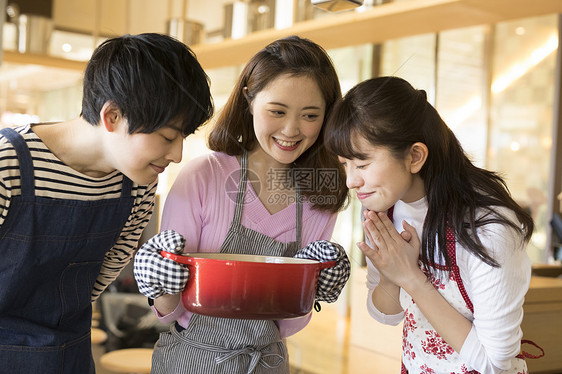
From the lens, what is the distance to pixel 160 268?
0.77 metres

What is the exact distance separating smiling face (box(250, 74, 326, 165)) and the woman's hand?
0.51 feet

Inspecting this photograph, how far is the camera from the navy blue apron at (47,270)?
817 millimetres

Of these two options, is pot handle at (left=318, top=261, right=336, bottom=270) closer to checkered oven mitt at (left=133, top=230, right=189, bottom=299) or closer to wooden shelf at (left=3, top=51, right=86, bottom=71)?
checkered oven mitt at (left=133, top=230, right=189, bottom=299)

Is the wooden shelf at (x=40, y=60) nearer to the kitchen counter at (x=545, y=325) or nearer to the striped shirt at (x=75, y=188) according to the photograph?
the striped shirt at (x=75, y=188)

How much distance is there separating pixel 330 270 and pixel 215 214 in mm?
212

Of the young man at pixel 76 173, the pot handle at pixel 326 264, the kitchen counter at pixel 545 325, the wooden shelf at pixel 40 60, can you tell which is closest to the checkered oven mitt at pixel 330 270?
the pot handle at pixel 326 264

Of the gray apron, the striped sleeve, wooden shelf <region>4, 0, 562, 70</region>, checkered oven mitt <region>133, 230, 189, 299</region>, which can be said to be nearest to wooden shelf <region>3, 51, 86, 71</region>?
wooden shelf <region>4, 0, 562, 70</region>

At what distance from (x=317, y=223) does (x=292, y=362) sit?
70.5 inches

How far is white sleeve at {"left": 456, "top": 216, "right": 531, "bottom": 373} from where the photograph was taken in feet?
2.66

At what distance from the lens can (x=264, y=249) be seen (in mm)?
960

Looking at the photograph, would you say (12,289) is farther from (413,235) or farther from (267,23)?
(267,23)

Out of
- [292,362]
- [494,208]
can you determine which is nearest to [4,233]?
[494,208]

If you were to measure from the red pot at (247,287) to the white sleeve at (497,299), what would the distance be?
0.75 feet

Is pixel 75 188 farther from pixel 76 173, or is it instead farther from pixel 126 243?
pixel 126 243
